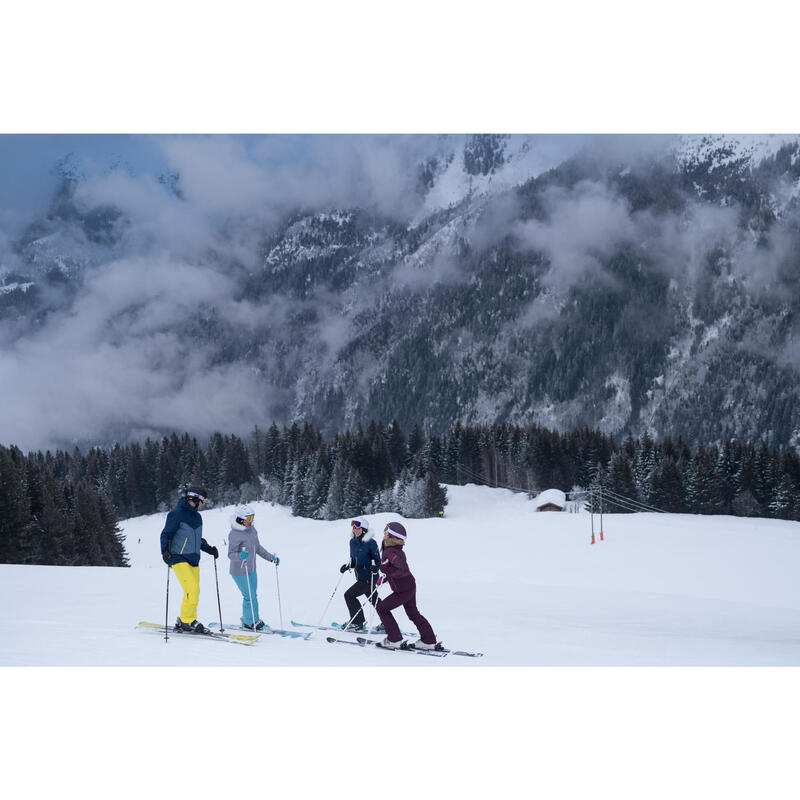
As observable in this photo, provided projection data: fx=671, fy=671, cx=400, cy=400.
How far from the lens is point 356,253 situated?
19938 cm

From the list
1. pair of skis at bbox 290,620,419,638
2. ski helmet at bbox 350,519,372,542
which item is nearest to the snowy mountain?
pair of skis at bbox 290,620,419,638

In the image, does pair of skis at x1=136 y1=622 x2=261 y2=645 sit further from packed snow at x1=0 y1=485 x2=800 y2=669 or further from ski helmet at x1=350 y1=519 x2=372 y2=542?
ski helmet at x1=350 y1=519 x2=372 y2=542

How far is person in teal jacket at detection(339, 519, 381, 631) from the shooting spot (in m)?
8.46

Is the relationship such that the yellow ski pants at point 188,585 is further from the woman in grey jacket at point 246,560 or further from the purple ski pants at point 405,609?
the purple ski pants at point 405,609

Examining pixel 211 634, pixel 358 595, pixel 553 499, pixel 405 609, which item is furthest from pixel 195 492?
pixel 553 499

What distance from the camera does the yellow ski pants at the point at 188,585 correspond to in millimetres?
7539

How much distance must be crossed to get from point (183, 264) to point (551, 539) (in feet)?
459

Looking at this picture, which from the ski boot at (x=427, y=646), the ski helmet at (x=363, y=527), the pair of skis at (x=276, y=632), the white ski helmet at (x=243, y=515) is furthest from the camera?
the white ski helmet at (x=243, y=515)

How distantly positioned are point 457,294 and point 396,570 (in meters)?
170

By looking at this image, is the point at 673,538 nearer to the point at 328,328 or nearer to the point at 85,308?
the point at 85,308

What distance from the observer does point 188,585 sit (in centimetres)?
763

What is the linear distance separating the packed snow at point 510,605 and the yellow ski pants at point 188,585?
0.42 m

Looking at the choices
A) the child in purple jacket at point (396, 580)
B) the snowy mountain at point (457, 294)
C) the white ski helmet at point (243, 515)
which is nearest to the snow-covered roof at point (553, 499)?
the white ski helmet at point (243, 515)

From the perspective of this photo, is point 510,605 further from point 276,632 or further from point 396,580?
point 396,580
